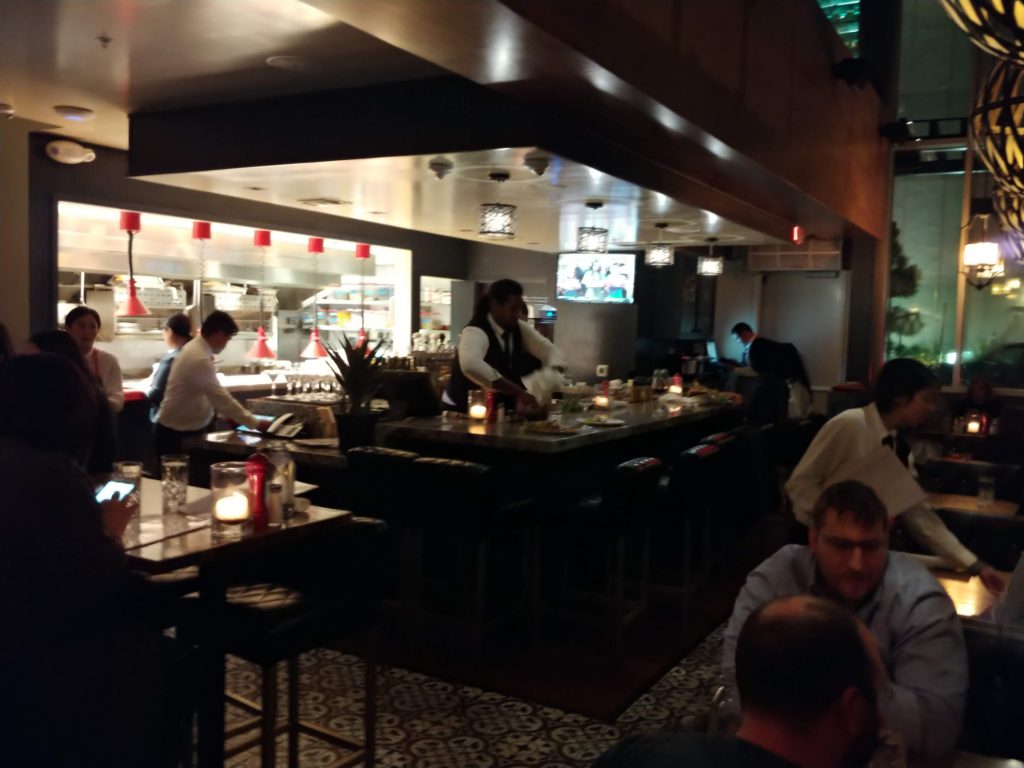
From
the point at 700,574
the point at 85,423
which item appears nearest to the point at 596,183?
the point at 700,574

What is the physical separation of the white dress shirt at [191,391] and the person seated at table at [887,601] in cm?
442

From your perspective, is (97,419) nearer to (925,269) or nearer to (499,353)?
(499,353)

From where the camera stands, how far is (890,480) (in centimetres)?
316

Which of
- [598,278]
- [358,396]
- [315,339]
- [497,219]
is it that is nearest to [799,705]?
[358,396]

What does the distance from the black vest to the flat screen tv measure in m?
5.19

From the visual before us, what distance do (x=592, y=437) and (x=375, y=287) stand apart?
7.93m

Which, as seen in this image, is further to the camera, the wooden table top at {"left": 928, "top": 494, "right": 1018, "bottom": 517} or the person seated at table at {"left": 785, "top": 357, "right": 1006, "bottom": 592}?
the wooden table top at {"left": 928, "top": 494, "right": 1018, "bottom": 517}

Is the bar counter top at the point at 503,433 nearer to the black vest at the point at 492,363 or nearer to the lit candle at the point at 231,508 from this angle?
the black vest at the point at 492,363

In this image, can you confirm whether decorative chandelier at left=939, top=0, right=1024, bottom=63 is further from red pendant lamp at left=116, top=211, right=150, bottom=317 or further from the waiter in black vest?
red pendant lamp at left=116, top=211, right=150, bottom=317

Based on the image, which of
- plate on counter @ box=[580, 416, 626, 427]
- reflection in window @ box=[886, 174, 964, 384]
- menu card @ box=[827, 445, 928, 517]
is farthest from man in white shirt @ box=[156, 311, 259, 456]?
reflection in window @ box=[886, 174, 964, 384]

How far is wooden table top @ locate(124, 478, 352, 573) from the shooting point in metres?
2.45

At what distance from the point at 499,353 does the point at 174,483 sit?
293cm

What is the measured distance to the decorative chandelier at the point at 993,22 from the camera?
162 cm

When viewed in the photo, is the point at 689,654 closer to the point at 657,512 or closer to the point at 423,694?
the point at 657,512
